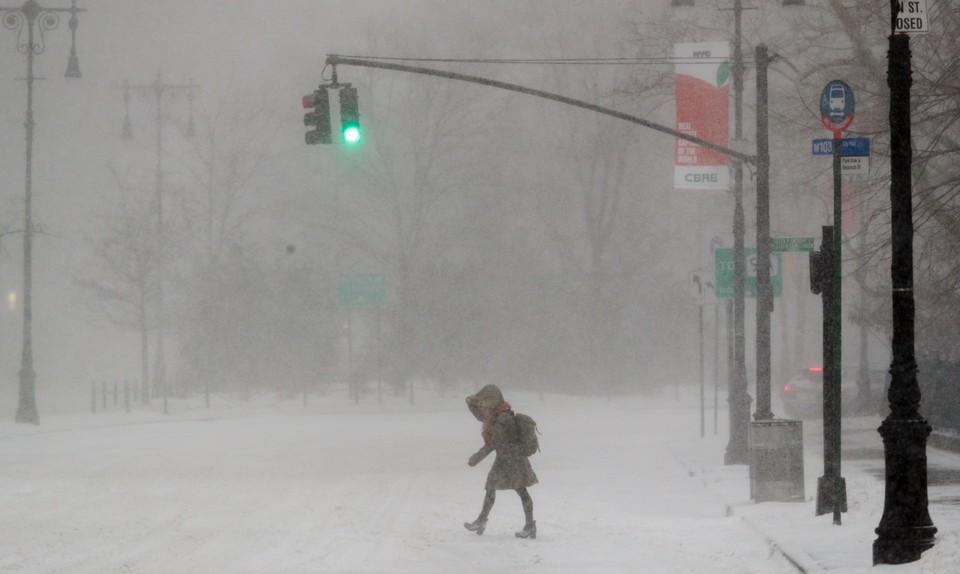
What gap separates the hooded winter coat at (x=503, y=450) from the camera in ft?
48.4

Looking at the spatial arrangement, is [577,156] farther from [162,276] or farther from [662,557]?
[662,557]

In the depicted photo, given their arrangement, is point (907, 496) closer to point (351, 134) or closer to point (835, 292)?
point (835, 292)

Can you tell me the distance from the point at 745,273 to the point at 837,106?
10640mm

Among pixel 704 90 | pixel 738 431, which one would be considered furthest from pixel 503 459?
pixel 704 90

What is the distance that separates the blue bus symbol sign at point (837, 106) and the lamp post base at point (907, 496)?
5233 millimetres

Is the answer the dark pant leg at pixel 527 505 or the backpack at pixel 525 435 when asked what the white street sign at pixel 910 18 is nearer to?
the backpack at pixel 525 435

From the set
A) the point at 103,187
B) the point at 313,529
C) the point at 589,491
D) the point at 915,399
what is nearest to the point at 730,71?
the point at 589,491

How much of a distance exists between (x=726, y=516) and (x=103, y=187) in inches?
3478

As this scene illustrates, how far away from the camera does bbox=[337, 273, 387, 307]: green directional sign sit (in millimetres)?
46688

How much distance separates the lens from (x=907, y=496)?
10.6 metres

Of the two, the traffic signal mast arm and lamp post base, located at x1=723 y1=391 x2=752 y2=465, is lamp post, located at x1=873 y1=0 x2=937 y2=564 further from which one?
lamp post base, located at x1=723 y1=391 x2=752 y2=465

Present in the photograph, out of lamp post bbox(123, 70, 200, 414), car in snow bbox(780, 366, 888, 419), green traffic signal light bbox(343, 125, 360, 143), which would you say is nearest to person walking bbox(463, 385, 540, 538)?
green traffic signal light bbox(343, 125, 360, 143)

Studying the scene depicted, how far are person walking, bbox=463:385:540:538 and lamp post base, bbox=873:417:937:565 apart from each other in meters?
4.89

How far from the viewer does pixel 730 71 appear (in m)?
24.9
